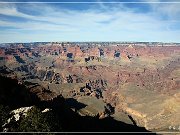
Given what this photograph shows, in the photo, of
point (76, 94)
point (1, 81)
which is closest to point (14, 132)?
point (1, 81)

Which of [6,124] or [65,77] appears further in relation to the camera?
[65,77]

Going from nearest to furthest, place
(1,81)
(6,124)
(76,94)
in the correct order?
(6,124)
(1,81)
(76,94)

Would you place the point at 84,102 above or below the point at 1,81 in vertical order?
below

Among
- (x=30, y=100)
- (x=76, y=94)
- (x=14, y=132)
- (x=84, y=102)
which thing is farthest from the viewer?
(x=76, y=94)

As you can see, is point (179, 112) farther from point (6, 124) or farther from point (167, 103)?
point (6, 124)

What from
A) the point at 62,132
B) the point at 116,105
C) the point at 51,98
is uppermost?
the point at 62,132

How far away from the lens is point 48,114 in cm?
2658

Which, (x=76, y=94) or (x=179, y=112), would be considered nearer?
(x=179, y=112)

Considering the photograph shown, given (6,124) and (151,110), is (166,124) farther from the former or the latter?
(6,124)

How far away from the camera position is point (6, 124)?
25109 mm

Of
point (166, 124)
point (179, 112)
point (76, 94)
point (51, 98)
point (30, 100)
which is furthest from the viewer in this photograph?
point (76, 94)

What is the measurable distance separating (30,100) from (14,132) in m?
24.9

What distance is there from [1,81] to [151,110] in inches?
3307

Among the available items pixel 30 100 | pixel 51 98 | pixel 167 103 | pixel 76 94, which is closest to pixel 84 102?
pixel 76 94
